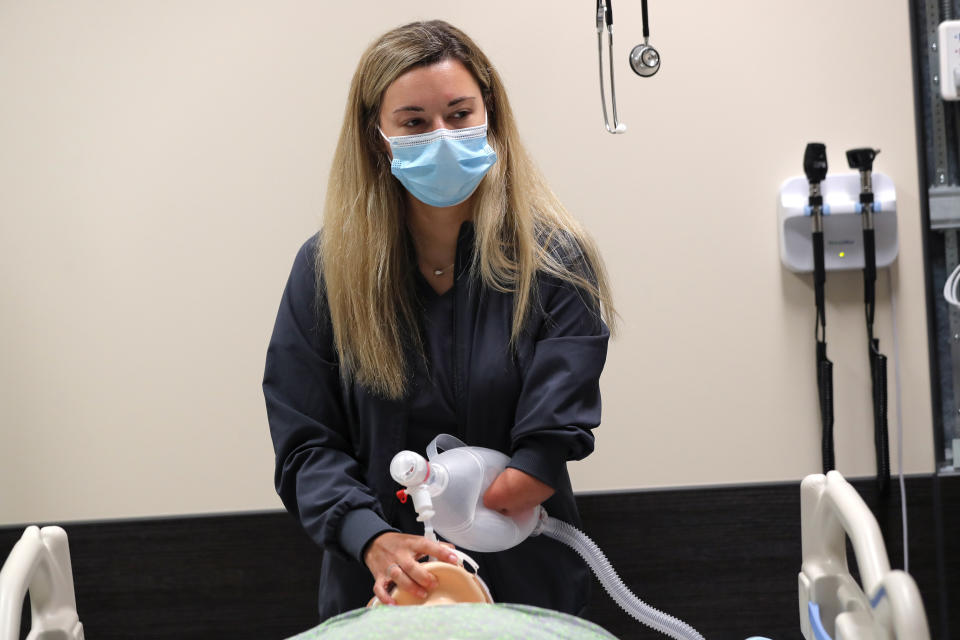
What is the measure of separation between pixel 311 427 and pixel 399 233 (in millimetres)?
342

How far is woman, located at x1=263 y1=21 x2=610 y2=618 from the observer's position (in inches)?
59.6

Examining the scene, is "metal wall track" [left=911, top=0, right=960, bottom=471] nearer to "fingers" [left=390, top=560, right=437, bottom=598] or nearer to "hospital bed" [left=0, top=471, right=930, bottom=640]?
"hospital bed" [left=0, top=471, right=930, bottom=640]

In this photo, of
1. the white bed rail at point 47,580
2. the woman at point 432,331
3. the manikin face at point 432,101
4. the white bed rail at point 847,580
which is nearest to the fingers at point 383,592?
the woman at point 432,331

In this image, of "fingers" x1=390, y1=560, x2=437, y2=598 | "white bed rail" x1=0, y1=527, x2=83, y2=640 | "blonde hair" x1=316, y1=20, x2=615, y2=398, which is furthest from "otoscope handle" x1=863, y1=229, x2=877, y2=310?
"white bed rail" x1=0, y1=527, x2=83, y2=640

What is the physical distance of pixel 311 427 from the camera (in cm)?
155

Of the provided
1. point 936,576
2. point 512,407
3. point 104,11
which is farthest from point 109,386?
point 936,576

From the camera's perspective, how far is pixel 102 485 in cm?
270

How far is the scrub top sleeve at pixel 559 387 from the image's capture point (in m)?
1.48

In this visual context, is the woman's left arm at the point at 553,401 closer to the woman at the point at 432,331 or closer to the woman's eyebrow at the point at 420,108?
the woman at the point at 432,331

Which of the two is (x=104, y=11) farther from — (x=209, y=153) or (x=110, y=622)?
(x=110, y=622)

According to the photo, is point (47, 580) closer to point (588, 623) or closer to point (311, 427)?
point (311, 427)

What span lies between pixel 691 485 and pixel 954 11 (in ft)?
4.40

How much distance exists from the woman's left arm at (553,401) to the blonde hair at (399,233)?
40 mm

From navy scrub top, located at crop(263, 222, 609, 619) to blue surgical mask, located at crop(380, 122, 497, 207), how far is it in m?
0.08
